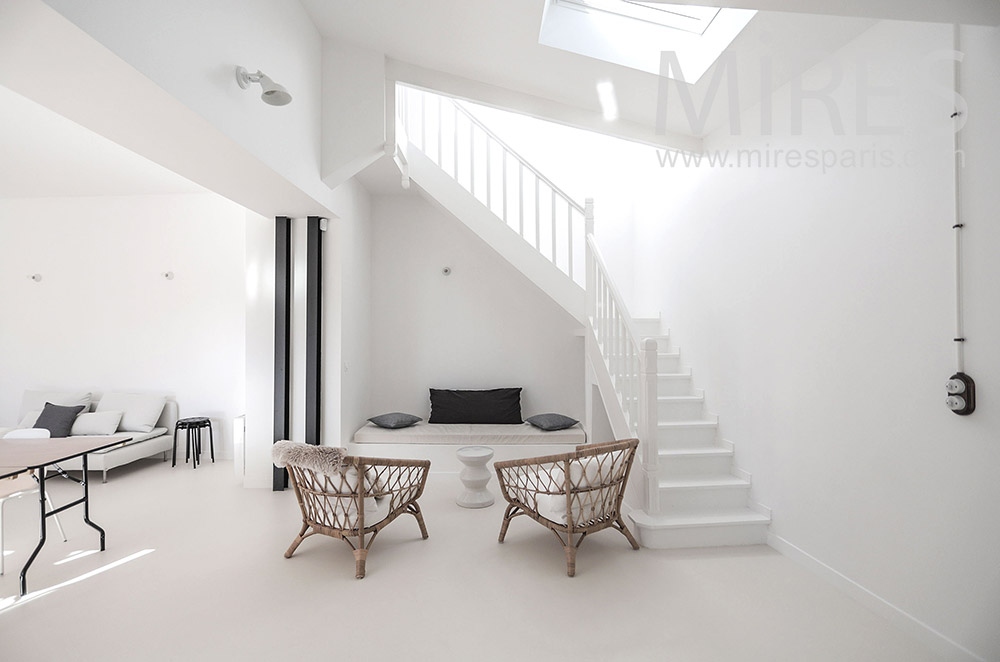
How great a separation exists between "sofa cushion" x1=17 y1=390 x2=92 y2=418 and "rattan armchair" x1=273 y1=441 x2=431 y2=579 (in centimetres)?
436

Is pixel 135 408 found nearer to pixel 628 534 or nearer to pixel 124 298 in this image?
pixel 124 298

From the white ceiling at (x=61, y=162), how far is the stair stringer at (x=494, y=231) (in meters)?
2.67

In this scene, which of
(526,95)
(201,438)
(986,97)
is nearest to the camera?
(986,97)

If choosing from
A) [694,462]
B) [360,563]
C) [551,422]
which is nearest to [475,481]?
[551,422]

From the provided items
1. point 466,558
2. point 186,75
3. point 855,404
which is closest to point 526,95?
point 186,75

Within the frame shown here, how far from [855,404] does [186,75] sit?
12.3 ft

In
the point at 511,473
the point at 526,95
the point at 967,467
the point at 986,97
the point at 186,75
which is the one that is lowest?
the point at 511,473

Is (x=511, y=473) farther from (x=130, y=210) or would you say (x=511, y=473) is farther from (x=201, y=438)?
(x=130, y=210)

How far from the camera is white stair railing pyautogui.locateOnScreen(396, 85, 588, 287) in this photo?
528cm

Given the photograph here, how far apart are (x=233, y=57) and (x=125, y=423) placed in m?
4.89

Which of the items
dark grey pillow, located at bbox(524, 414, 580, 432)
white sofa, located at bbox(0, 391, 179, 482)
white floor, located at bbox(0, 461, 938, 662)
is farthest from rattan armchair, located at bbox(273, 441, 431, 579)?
white sofa, located at bbox(0, 391, 179, 482)

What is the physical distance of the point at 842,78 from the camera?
291cm

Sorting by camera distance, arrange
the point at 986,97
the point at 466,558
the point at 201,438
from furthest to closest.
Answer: the point at 201,438, the point at 466,558, the point at 986,97

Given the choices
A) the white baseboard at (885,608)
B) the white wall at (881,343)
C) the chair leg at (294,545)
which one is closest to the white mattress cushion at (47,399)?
the chair leg at (294,545)
